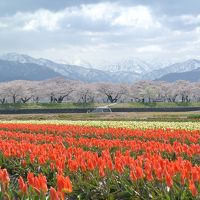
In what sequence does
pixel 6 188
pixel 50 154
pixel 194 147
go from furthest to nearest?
pixel 194 147 < pixel 50 154 < pixel 6 188

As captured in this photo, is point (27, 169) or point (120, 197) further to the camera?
point (27, 169)

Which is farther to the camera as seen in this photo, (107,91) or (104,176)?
(107,91)

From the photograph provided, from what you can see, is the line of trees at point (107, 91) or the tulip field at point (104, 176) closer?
the tulip field at point (104, 176)

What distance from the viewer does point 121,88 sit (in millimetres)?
138375

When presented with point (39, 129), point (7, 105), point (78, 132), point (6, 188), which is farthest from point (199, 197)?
point (7, 105)

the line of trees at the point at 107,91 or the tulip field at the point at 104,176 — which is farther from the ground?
the line of trees at the point at 107,91

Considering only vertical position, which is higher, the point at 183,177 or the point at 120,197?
the point at 183,177

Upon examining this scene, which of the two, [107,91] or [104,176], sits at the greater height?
[107,91]

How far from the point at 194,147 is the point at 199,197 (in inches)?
194

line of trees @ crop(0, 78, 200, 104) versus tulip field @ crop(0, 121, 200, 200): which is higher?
line of trees @ crop(0, 78, 200, 104)

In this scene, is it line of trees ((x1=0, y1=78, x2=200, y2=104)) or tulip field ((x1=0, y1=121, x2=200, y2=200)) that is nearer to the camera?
tulip field ((x1=0, y1=121, x2=200, y2=200))

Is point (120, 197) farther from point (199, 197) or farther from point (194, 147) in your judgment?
point (194, 147)

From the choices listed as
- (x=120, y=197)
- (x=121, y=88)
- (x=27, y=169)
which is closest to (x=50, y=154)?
(x=27, y=169)

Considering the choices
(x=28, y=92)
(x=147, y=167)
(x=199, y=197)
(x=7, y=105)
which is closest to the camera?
(x=199, y=197)
